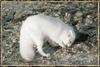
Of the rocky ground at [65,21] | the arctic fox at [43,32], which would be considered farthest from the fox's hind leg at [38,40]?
the rocky ground at [65,21]

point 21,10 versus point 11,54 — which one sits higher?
point 21,10

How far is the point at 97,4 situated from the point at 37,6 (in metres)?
0.46

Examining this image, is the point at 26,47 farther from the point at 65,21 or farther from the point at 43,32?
the point at 65,21

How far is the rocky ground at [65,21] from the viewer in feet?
9.68

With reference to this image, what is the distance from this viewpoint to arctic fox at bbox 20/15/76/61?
282cm

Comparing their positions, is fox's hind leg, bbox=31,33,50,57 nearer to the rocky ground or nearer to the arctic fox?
the arctic fox

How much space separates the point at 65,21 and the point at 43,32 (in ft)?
0.78

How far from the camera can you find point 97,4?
3.00 metres

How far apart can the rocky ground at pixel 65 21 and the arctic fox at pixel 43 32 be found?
10 centimetres

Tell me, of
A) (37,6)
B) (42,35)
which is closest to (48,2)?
(37,6)

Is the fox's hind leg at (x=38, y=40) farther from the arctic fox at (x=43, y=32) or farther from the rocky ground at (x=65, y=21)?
the rocky ground at (x=65, y=21)

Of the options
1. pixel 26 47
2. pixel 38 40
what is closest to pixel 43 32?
pixel 38 40

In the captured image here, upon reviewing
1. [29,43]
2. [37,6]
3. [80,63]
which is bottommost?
[80,63]

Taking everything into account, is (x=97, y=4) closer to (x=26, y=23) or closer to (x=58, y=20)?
(x=58, y=20)
